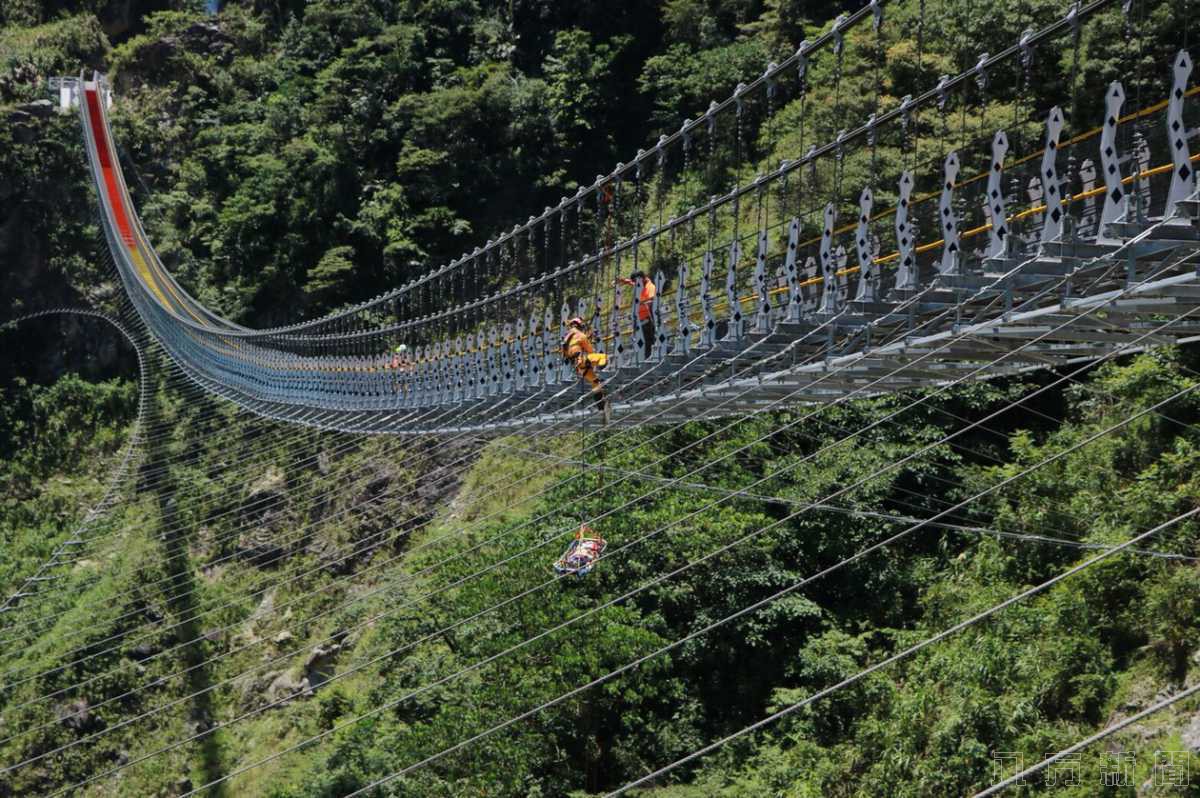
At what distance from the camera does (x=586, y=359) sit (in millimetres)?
9133

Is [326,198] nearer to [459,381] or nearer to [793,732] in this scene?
[459,381]

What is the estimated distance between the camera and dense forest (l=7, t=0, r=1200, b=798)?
35.4 feet

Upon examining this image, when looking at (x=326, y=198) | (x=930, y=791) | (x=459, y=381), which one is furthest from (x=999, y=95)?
(x=326, y=198)

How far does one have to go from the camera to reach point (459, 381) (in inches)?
482

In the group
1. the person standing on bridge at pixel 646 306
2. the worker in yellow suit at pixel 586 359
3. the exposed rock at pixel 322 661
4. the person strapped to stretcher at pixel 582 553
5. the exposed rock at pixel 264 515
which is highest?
the person standing on bridge at pixel 646 306

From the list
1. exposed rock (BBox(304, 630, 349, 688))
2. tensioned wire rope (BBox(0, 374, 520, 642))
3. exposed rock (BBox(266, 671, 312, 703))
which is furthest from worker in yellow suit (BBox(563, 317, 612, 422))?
exposed rock (BBox(266, 671, 312, 703))

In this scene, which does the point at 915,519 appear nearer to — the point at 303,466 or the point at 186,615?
the point at 186,615

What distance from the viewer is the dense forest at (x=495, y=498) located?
35.4ft

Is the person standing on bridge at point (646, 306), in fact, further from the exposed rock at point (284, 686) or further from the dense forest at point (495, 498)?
the exposed rock at point (284, 686)

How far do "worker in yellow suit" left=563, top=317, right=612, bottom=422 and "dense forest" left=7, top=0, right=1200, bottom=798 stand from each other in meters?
0.50

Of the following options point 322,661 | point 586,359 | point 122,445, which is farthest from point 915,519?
point 122,445

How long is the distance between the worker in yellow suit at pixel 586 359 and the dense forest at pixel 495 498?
0.50 meters

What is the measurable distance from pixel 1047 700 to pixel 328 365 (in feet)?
28.9

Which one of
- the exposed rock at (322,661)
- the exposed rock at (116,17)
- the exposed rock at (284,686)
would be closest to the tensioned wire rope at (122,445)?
the exposed rock at (284,686)
